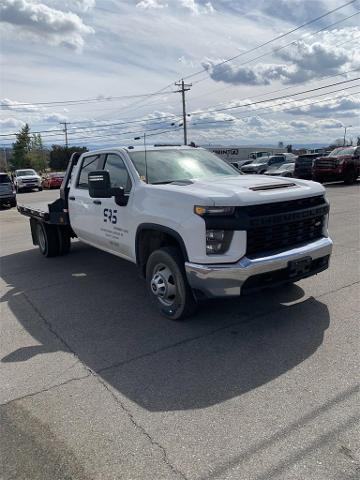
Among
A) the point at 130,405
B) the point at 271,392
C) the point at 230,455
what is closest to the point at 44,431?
the point at 130,405

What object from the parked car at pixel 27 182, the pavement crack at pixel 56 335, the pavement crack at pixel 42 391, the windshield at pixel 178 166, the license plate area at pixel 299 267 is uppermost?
the windshield at pixel 178 166

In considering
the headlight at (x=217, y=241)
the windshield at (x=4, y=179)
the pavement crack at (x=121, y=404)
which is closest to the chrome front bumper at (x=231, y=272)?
the headlight at (x=217, y=241)

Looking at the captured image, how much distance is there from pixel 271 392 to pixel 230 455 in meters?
0.74

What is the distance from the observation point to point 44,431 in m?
2.74

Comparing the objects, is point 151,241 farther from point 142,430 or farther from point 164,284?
point 142,430

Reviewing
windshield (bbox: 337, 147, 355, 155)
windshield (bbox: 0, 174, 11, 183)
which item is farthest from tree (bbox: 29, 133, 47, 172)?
windshield (bbox: 337, 147, 355, 155)

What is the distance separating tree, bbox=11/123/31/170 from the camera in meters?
73.6

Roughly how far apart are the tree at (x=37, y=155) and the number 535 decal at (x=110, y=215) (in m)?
73.7

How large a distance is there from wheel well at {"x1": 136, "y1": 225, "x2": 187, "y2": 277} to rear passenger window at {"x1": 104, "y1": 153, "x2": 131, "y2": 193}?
0.63 m

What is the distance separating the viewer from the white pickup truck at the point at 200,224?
3.81 meters

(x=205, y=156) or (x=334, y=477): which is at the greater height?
(x=205, y=156)

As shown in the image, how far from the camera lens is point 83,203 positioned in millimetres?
6188

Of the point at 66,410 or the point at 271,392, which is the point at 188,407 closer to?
the point at 271,392

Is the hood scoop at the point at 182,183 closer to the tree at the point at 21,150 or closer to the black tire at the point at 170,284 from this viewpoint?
the black tire at the point at 170,284
